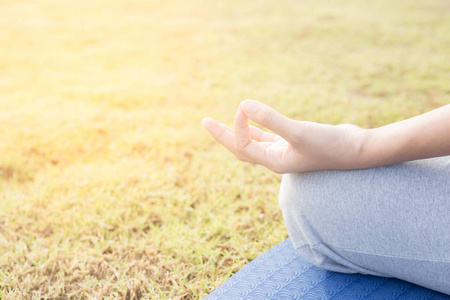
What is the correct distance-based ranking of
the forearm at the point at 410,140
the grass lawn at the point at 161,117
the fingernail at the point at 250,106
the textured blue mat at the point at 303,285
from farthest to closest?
the grass lawn at the point at 161,117, the textured blue mat at the point at 303,285, the fingernail at the point at 250,106, the forearm at the point at 410,140

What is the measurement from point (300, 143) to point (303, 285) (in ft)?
1.77

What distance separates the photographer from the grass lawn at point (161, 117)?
5.34 ft

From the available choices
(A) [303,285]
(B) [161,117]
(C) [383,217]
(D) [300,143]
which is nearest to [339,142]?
(D) [300,143]

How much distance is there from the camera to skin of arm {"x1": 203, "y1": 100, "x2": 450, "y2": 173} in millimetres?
977

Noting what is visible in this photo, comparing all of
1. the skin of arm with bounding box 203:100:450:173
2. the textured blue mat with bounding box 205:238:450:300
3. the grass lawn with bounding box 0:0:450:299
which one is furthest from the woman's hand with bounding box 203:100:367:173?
the grass lawn with bounding box 0:0:450:299

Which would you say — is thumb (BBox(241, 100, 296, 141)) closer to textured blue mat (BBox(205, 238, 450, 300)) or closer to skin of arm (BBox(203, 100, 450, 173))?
skin of arm (BBox(203, 100, 450, 173))

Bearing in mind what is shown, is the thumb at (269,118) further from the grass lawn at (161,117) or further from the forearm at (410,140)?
the grass lawn at (161,117)

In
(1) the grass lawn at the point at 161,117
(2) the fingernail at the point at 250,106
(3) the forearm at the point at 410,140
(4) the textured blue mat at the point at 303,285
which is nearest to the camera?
(3) the forearm at the point at 410,140

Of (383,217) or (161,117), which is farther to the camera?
(161,117)

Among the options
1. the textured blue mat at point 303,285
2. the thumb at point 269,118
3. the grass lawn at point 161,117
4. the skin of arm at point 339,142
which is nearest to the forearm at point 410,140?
the skin of arm at point 339,142

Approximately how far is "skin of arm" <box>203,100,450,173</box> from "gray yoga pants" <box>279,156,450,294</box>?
5 centimetres

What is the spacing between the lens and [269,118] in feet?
3.45

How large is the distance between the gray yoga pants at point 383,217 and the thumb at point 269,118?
0.71 ft

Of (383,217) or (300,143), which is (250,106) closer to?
(300,143)
